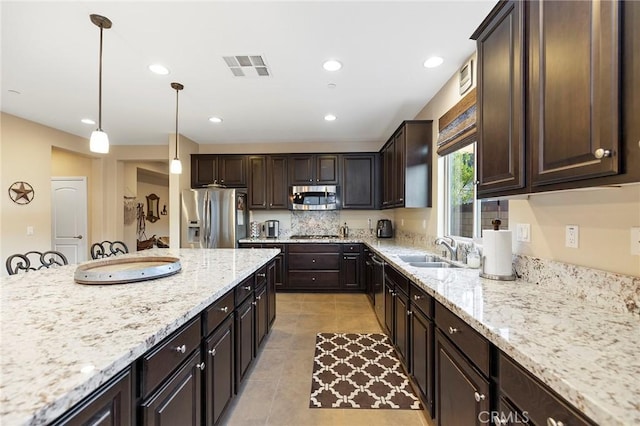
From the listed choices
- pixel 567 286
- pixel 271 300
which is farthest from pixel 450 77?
pixel 271 300

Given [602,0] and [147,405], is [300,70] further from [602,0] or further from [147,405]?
[147,405]

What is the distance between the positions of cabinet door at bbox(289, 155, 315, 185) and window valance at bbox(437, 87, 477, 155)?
8.03 feet

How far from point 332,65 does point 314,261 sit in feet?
9.83

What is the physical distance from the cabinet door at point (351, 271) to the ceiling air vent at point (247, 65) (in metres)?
2.97

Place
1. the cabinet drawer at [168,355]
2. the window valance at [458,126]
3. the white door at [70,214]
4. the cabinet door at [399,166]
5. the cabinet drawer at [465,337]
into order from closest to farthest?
the cabinet drawer at [168,355] → the cabinet drawer at [465,337] → the window valance at [458,126] → the cabinet door at [399,166] → the white door at [70,214]

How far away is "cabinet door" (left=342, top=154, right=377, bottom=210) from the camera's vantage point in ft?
16.2

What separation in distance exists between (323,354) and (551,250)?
1.99m

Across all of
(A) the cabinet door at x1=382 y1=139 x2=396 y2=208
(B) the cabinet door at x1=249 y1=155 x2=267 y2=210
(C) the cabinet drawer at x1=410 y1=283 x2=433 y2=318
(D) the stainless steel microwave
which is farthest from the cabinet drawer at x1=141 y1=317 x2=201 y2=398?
(B) the cabinet door at x1=249 y1=155 x2=267 y2=210

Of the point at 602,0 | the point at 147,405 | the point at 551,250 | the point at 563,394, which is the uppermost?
the point at 602,0

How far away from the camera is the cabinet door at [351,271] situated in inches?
180

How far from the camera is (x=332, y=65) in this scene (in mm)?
2441

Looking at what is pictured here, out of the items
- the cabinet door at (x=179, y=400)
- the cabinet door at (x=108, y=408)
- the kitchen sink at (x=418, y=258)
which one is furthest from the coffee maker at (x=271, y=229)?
the cabinet door at (x=108, y=408)

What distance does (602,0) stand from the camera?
0.90 m

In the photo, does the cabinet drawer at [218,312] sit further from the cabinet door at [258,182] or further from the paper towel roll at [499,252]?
the cabinet door at [258,182]
